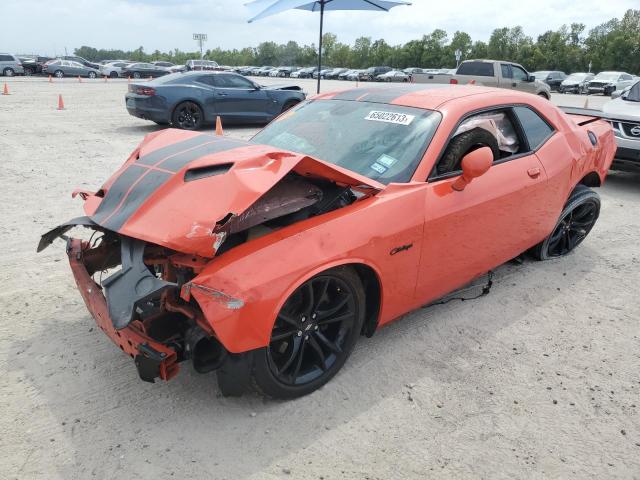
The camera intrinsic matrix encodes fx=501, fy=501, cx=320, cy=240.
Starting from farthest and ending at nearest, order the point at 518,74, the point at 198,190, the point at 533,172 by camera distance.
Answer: the point at 518,74, the point at 533,172, the point at 198,190

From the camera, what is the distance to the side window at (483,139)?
3.20 metres

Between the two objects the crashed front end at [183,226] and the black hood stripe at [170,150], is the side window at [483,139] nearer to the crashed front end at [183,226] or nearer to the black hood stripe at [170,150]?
the crashed front end at [183,226]

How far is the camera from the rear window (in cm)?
1634

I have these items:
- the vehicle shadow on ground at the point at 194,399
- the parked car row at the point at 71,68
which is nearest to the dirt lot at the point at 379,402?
the vehicle shadow on ground at the point at 194,399

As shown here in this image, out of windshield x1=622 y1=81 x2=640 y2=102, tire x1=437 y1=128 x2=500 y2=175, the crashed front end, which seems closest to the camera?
the crashed front end

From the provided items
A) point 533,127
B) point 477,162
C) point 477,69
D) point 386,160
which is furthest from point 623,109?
point 477,69

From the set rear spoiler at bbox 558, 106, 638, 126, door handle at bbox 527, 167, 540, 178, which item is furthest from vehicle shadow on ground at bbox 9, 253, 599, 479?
rear spoiler at bbox 558, 106, 638, 126

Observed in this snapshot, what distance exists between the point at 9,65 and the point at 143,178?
37.7 metres

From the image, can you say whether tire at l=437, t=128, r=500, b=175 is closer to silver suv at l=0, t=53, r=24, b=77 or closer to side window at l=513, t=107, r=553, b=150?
side window at l=513, t=107, r=553, b=150

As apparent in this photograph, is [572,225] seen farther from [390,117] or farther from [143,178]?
[143,178]

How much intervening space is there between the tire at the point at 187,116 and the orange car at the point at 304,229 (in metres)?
7.85

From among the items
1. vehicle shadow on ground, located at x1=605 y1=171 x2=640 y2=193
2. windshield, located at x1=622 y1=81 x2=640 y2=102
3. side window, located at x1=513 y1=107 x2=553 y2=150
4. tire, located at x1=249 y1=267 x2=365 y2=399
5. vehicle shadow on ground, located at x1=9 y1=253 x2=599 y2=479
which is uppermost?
windshield, located at x1=622 y1=81 x2=640 y2=102

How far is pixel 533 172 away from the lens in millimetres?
3725

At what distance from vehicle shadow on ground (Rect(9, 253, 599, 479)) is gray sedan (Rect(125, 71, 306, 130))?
→ 8.11m
